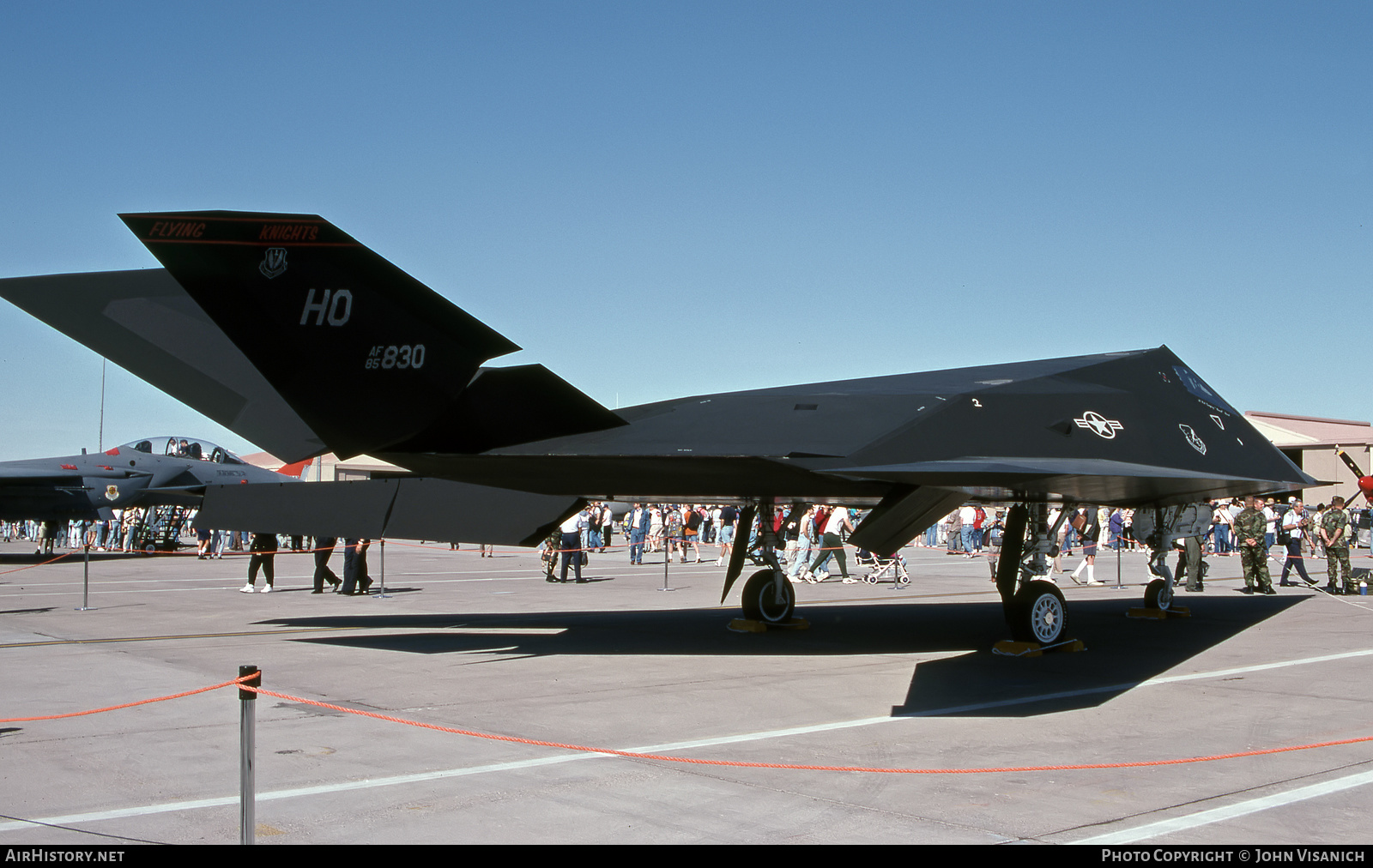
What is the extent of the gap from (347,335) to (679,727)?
467 cm

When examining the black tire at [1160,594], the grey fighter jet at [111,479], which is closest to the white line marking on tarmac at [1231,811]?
the black tire at [1160,594]

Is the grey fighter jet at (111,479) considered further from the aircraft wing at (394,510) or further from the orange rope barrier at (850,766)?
the orange rope barrier at (850,766)

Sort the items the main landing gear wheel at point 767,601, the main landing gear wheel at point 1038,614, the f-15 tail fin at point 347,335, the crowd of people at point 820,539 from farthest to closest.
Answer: the crowd of people at point 820,539, the main landing gear wheel at point 767,601, the main landing gear wheel at point 1038,614, the f-15 tail fin at point 347,335

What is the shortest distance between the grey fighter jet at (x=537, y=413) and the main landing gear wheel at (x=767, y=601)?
2298 millimetres

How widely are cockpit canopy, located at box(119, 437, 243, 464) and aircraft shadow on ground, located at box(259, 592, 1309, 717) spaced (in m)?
16.2

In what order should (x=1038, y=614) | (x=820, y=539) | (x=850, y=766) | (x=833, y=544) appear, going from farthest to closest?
(x=820, y=539) → (x=833, y=544) → (x=1038, y=614) → (x=850, y=766)

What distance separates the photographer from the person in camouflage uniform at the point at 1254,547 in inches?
797

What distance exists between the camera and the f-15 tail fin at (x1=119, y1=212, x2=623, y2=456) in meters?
9.45

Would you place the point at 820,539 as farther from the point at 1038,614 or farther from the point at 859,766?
the point at 859,766

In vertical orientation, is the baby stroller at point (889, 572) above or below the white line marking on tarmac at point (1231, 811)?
above

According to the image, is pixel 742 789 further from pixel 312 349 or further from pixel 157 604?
pixel 157 604

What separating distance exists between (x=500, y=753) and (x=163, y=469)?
2479cm

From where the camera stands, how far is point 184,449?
28781 mm

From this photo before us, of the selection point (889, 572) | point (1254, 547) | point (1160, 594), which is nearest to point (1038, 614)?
point (1160, 594)
